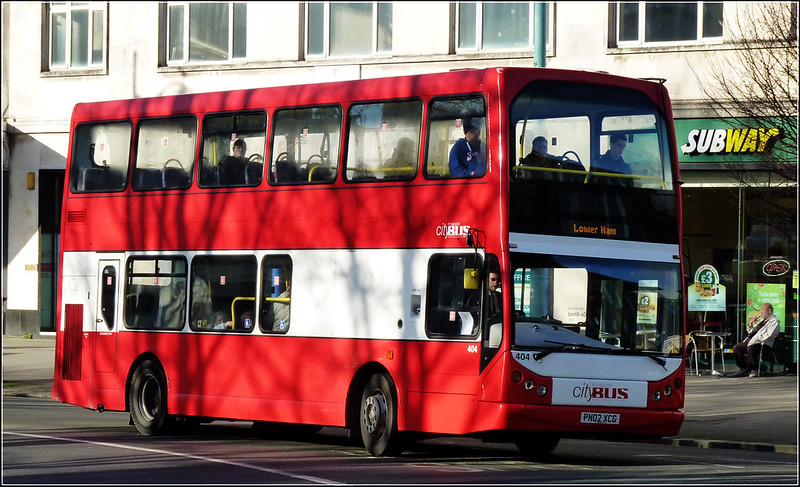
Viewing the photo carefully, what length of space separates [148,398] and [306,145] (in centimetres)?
411

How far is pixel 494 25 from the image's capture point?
27.8 metres

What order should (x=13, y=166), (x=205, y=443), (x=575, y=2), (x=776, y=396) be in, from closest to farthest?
(x=205, y=443) < (x=776, y=396) < (x=575, y=2) < (x=13, y=166)

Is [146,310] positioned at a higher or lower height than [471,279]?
lower

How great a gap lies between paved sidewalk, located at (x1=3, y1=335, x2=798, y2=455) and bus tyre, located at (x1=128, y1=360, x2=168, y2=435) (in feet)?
19.9

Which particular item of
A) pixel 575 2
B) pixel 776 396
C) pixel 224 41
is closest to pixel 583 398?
pixel 776 396

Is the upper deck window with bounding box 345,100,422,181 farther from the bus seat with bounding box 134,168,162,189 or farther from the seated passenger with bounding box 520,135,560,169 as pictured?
the bus seat with bounding box 134,168,162,189

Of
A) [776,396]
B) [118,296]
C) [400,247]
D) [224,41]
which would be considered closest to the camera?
[400,247]

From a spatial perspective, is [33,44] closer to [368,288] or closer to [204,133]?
[204,133]

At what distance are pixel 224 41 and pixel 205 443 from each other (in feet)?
52.9

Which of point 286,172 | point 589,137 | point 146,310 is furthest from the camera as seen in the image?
point 146,310

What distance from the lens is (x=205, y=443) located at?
15789mm

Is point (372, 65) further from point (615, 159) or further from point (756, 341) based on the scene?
Result: point (615, 159)

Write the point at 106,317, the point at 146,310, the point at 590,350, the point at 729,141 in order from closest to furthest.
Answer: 1. the point at 590,350
2. the point at 146,310
3. the point at 106,317
4. the point at 729,141

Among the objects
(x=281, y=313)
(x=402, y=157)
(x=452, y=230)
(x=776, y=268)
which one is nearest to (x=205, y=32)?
(x=776, y=268)
